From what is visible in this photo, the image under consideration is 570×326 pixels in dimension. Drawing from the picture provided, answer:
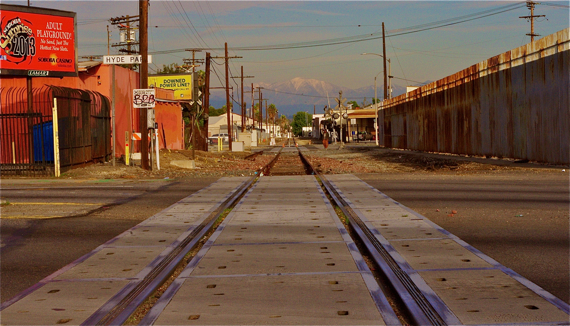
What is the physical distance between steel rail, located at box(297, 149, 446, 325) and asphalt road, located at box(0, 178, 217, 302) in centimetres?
382

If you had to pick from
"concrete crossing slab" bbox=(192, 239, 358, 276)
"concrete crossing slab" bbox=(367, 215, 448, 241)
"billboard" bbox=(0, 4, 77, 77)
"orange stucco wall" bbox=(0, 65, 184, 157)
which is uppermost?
"billboard" bbox=(0, 4, 77, 77)

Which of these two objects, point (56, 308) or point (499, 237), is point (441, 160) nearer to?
point (499, 237)

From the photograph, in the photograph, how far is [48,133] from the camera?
2344 centimetres

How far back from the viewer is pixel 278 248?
784 centimetres

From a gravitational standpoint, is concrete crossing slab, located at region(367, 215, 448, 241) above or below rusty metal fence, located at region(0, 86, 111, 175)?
below

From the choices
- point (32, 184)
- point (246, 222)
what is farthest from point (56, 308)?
point (32, 184)

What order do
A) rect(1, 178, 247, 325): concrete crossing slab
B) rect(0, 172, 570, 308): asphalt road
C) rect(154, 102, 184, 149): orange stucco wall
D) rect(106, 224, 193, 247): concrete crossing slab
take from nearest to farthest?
rect(1, 178, 247, 325): concrete crossing slab
rect(0, 172, 570, 308): asphalt road
rect(106, 224, 193, 247): concrete crossing slab
rect(154, 102, 184, 149): orange stucco wall

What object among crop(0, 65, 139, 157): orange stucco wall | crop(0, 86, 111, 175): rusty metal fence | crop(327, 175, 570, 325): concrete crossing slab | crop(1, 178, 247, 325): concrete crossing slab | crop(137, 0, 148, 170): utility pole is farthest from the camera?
crop(0, 65, 139, 157): orange stucco wall

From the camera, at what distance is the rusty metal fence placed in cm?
2188

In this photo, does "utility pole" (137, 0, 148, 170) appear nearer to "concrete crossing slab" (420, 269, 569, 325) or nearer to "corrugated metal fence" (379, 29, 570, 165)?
"corrugated metal fence" (379, 29, 570, 165)

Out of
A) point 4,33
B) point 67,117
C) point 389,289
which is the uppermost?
point 4,33

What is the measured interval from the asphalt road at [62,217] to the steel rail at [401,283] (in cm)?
382

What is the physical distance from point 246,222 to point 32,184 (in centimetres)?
1158

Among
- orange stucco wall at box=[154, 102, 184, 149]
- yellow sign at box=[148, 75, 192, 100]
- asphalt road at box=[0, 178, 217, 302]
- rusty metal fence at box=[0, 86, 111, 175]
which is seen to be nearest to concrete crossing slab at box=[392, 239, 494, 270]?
asphalt road at box=[0, 178, 217, 302]
